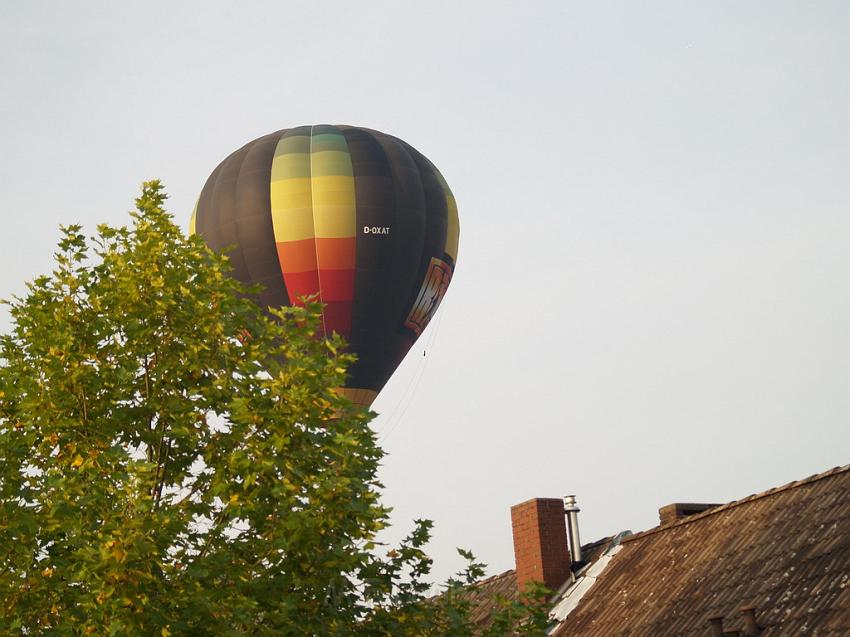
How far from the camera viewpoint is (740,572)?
2027cm

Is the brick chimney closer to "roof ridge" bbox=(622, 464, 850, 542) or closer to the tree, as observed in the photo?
"roof ridge" bbox=(622, 464, 850, 542)

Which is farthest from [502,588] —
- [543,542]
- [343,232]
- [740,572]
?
[343,232]

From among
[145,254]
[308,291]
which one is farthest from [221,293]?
[308,291]

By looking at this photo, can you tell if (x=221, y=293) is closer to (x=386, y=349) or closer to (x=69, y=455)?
(x=69, y=455)

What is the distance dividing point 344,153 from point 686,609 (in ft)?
65.1

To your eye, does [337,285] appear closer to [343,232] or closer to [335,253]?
[335,253]

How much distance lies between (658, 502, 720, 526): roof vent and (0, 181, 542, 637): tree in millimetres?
11615

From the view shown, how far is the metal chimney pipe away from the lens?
26.4 metres

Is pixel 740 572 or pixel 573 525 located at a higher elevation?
pixel 573 525

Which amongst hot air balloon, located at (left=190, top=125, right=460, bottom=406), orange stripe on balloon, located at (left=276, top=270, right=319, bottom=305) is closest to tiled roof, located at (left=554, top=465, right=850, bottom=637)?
hot air balloon, located at (left=190, top=125, right=460, bottom=406)

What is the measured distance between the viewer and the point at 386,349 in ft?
119

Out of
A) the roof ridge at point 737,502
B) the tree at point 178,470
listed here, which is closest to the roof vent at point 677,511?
the roof ridge at point 737,502

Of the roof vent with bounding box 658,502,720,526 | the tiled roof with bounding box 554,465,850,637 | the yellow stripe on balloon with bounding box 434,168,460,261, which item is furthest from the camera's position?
the yellow stripe on balloon with bounding box 434,168,460,261

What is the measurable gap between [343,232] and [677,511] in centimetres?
1407
